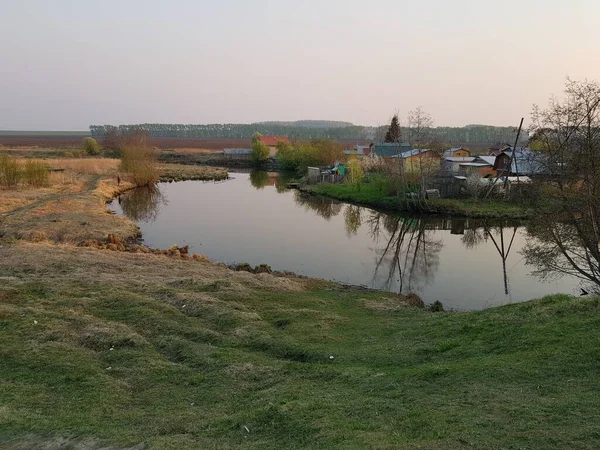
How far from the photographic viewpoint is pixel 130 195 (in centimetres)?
4366

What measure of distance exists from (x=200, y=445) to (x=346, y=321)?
6.30m

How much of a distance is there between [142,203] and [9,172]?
985 centimetres

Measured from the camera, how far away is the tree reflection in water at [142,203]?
33.6 m

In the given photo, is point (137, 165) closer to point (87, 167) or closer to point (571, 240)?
point (87, 167)

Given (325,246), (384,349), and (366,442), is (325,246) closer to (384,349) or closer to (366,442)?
(384,349)

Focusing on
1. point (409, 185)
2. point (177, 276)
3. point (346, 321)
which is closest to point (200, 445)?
point (346, 321)

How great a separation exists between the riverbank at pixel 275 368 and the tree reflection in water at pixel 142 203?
64.5 ft

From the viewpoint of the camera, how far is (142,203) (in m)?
39.4

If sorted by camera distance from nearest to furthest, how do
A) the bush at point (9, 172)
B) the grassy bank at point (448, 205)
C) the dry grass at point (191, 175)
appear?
the grassy bank at point (448, 205) < the bush at point (9, 172) < the dry grass at point (191, 175)

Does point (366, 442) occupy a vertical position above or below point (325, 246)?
above

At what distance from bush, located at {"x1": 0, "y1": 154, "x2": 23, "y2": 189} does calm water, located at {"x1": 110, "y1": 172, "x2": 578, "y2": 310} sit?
24.7 ft

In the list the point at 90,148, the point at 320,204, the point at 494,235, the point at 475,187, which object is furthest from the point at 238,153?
the point at 494,235

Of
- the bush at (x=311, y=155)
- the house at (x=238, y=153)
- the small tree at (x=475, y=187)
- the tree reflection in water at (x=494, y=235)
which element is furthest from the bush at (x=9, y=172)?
the house at (x=238, y=153)

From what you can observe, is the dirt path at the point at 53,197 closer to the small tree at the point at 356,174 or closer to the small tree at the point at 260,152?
the small tree at the point at 356,174
